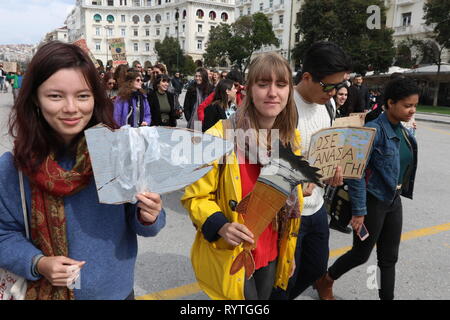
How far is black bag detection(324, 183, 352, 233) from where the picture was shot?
2567 millimetres

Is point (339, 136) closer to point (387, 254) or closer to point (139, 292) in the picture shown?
point (387, 254)

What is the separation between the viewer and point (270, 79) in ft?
5.43

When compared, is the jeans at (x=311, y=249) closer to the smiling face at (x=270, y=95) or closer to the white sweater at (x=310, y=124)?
the white sweater at (x=310, y=124)

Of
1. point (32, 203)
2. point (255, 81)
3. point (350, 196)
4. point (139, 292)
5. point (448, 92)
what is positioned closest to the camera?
point (32, 203)

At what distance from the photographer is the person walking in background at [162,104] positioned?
5980mm

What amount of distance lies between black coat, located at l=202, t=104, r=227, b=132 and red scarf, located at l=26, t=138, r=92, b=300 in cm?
348

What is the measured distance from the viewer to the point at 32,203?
120 cm

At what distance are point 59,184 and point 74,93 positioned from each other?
31 cm

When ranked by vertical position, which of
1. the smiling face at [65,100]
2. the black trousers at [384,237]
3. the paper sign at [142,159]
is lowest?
the black trousers at [384,237]

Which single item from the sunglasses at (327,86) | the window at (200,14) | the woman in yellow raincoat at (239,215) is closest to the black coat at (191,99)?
the sunglasses at (327,86)

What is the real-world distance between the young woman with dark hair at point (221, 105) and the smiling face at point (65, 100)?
3.44m

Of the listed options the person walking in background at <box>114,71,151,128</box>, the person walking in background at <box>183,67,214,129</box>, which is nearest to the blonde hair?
the person walking in background at <box>114,71,151,128</box>
